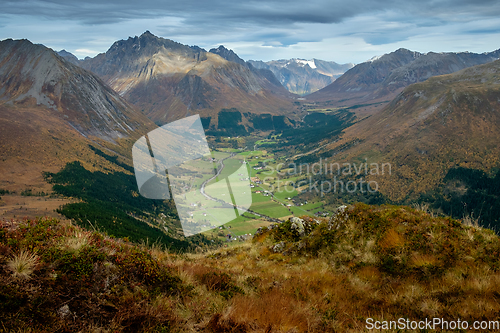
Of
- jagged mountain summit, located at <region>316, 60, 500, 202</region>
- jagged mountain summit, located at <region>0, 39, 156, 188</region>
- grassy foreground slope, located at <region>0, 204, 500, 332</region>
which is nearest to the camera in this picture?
grassy foreground slope, located at <region>0, 204, 500, 332</region>

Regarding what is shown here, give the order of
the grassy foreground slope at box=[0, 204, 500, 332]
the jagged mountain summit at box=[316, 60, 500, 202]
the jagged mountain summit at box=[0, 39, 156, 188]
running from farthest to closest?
the jagged mountain summit at box=[316, 60, 500, 202] → the jagged mountain summit at box=[0, 39, 156, 188] → the grassy foreground slope at box=[0, 204, 500, 332]

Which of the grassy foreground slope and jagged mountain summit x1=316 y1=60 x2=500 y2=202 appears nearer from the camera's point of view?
the grassy foreground slope

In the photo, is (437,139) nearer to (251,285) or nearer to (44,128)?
(251,285)

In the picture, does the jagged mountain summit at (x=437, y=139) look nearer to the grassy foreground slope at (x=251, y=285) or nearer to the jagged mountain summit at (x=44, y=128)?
the grassy foreground slope at (x=251, y=285)

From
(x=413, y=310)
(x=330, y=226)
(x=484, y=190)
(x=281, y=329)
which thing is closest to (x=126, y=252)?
(x=281, y=329)

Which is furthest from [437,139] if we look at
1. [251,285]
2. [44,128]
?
[44,128]

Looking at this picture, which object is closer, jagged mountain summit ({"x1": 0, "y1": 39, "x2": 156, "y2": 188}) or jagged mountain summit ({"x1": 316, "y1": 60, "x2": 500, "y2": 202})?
jagged mountain summit ({"x1": 0, "y1": 39, "x2": 156, "y2": 188})

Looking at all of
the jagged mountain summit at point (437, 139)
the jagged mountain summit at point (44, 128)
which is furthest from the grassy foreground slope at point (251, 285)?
the jagged mountain summit at point (437, 139)

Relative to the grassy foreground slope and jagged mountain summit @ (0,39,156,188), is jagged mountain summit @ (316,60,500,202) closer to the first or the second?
the grassy foreground slope

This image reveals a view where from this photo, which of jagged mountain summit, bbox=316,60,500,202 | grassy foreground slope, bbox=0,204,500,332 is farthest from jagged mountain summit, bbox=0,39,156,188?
jagged mountain summit, bbox=316,60,500,202

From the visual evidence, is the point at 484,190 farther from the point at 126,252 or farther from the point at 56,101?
the point at 56,101
